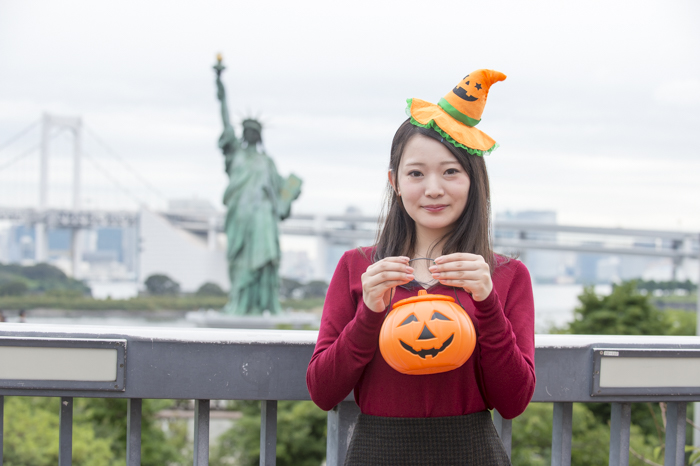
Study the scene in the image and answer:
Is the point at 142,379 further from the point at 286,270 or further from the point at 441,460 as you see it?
the point at 286,270

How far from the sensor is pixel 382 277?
1114 mm

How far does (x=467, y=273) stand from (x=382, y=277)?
15 cm

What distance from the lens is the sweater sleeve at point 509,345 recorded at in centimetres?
114

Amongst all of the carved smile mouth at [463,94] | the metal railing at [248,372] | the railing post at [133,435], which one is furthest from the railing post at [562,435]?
the railing post at [133,435]

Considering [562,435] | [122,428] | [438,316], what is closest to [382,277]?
[438,316]

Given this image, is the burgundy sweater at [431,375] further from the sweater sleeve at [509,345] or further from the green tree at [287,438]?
the green tree at [287,438]

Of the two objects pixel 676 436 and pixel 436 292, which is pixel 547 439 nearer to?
pixel 676 436

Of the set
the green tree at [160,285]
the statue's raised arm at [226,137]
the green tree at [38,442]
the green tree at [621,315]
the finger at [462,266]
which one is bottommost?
the green tree at [160,285]

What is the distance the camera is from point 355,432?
1248mm

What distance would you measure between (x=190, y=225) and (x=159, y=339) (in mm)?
30622

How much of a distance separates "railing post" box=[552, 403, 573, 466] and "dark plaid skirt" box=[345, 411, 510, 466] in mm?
296

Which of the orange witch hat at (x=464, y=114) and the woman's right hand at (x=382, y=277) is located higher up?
the orange witch hat at (x=464, y=114)

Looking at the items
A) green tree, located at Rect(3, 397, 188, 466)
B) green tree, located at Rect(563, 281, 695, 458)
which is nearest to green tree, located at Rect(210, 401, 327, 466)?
green tree, located at Rect(3, 397, 188, 466)

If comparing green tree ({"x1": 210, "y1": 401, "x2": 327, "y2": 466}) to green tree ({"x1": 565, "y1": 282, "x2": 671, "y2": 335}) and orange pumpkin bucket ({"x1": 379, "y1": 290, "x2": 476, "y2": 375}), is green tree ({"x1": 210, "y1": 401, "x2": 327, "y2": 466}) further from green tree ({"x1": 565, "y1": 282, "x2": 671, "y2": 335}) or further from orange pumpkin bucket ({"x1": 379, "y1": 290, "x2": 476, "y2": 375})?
orange pumpkin bucket ({"x1": 379, "y1": 290, "x2": 476, "y2": 375})
